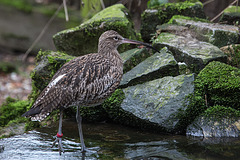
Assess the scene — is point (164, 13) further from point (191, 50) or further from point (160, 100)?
point (160, 100)

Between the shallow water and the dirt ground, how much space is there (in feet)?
18.6

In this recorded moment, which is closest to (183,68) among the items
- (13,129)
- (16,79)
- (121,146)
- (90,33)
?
(121,146)

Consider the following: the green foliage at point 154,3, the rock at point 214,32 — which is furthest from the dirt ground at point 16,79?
the rock at point 214,32

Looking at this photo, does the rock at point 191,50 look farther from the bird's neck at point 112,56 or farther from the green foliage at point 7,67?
the green foliage at point 7,67

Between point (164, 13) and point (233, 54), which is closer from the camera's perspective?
point (233, 54)

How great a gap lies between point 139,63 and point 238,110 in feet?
7.10

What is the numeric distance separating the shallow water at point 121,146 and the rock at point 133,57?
4.96 ft

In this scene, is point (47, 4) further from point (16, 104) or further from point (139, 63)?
point (139, 63)

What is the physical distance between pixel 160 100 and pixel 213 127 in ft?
3.19

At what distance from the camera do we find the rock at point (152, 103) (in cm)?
566

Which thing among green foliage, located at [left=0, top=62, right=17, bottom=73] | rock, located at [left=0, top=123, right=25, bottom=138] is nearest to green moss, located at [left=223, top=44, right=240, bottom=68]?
rock, located at [left=0, top=123, right=25, bottom=138]

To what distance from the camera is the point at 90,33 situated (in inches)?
310

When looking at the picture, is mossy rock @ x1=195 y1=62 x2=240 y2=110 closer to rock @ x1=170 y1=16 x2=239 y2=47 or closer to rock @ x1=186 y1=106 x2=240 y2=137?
rock @ x1=186 y1=106 x2=240 y2=137

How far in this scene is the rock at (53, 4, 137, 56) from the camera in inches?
304
